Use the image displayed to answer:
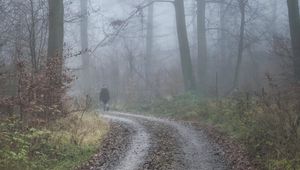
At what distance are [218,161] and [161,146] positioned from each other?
2.60 m

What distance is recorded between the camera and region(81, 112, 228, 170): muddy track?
11963mm

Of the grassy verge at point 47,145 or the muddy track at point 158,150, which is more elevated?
the grassy verge at point 47,145

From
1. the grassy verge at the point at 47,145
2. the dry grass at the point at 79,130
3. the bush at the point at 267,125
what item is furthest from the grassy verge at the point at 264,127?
the grassy verge at the point at 47,145

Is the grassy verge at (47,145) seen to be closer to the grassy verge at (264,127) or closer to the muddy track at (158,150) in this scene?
the muddy track at (158,150)

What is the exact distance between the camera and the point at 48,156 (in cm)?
1252

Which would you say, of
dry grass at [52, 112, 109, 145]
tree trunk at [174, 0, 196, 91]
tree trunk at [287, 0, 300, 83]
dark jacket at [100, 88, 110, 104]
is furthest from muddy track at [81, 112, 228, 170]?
dark jacket at [100, 88, 110, 104]

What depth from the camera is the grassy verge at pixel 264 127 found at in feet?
35.5

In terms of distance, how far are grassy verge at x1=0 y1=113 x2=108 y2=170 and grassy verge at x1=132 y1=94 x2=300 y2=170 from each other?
438 cm

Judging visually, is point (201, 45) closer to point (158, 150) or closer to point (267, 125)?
point (158, 150)

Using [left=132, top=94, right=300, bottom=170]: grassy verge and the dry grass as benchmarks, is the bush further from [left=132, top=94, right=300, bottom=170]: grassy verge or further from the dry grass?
the dry grass

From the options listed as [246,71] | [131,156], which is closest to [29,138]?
[131,156]

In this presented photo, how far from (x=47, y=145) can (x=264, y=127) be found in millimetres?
5779

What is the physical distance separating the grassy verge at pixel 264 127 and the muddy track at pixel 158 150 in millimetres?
911

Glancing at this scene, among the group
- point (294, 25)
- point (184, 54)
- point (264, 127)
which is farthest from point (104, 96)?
point (264, 127)
